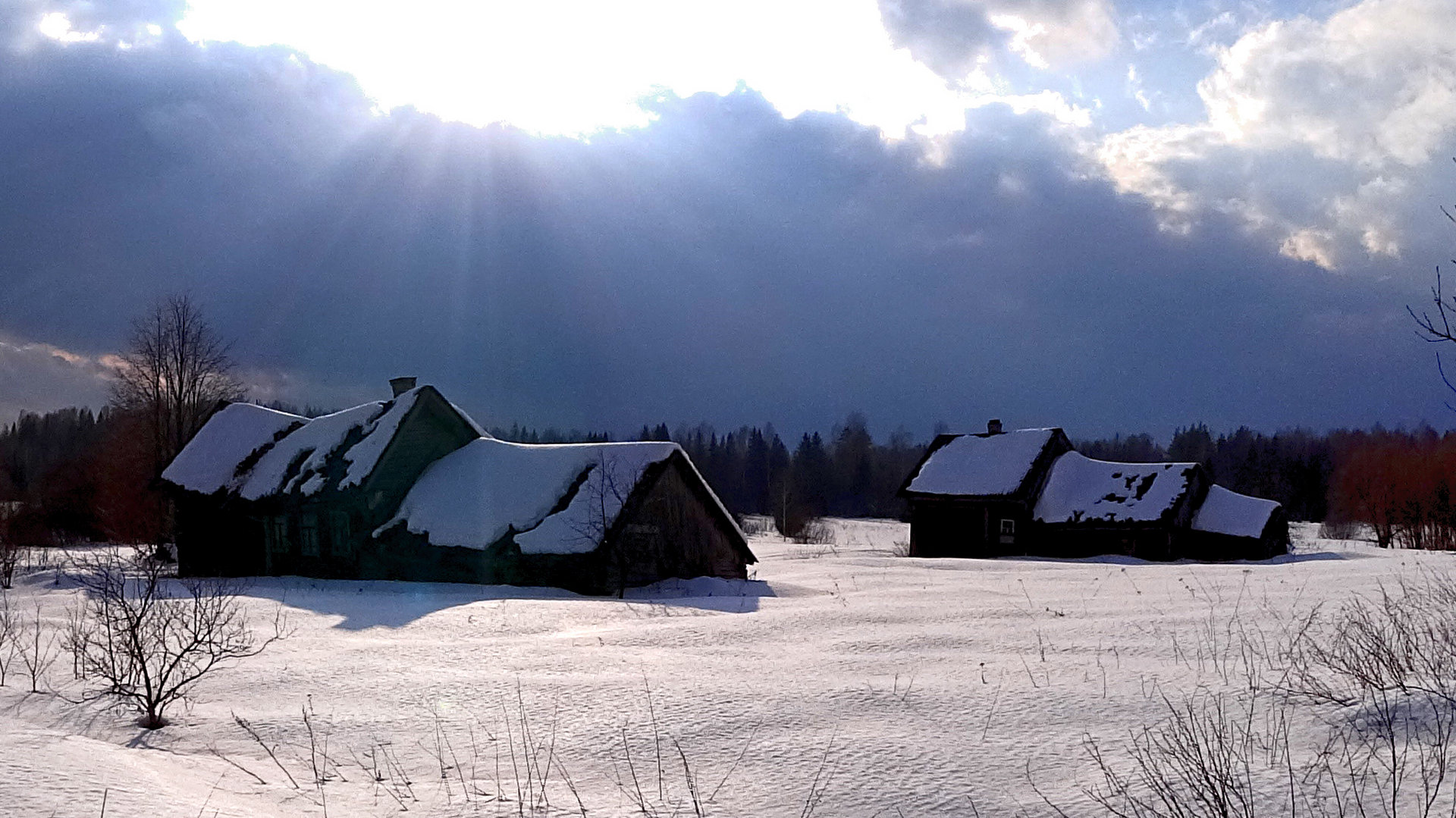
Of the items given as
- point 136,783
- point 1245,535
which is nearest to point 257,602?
point 136,783

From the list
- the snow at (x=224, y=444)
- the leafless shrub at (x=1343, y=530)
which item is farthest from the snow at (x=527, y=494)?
the leafless shrub at (x=1343, y=530)

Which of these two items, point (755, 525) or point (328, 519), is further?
point (755, 525)

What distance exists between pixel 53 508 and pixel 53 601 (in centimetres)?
5337

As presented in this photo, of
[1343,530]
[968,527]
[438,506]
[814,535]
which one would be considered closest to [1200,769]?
[438,506]

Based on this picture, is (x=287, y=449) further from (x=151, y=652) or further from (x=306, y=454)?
(x=151, y=652)

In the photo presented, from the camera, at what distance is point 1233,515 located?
39.6 meters

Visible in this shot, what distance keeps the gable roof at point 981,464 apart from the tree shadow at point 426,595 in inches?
786

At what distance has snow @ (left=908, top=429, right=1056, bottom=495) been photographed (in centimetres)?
4022

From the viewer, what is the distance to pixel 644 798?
18.0ft

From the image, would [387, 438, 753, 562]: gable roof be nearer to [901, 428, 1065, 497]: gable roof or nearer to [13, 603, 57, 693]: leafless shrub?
[13, 603, 57, 693]: leafless shrub

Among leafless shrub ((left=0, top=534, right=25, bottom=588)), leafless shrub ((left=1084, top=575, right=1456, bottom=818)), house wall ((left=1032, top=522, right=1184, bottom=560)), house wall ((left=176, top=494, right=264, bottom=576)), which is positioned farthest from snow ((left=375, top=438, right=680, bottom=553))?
house wall ((left=1032, top=522, right=1184, bottom=560))

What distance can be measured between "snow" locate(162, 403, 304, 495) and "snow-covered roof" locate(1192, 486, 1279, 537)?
3663 cm

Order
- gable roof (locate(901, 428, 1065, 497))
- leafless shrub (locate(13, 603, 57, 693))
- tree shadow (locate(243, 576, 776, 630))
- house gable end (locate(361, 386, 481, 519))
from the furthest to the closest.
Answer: gable roof (locate(901, 428, 1065, 497)) → house gable end (locate(361, 386, 481, 519)) → tree shadow (locate(243, 576, 776, 630)) → leafless shrub (locate(13, 603, 57, 693))

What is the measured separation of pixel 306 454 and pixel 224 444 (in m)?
5.40
